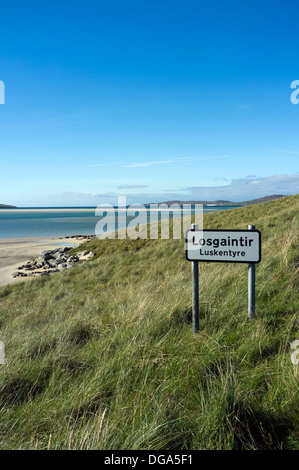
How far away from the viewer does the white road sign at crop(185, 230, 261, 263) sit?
4.35 meters

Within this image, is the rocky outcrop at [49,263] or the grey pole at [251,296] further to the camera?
the rocky outcrop at [49,263]

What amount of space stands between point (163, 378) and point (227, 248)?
81.4 inches

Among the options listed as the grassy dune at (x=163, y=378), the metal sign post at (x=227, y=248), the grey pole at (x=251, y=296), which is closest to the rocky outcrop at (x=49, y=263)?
the grassy dune at (x=163, y=378)

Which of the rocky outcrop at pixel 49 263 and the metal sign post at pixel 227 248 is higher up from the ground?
the metal sign post at pixel 227 248

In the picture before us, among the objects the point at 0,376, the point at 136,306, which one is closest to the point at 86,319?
the point at 136,306

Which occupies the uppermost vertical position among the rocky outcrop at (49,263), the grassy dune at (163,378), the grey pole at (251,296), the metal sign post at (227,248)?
the metal sign post at (227,248)

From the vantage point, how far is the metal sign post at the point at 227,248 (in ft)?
14.3

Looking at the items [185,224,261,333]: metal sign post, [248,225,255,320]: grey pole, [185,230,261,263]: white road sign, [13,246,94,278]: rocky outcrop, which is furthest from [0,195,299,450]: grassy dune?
[13,246,94,278]: rocky outcrop

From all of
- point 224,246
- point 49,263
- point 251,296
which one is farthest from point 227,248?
point 49,263

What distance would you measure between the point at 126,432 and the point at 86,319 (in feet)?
9.58

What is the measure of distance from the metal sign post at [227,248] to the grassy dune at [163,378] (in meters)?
0.48

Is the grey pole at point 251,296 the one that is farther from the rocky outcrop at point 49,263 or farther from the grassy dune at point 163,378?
the rocky outcrop at point 49,263

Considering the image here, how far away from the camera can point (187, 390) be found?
2828 millimetres
